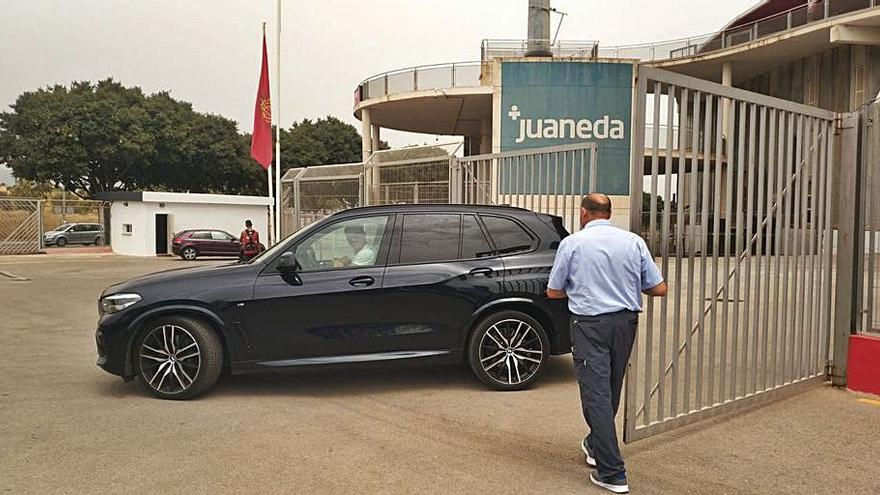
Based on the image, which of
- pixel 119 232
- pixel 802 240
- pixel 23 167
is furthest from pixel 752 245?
pixel 23 167

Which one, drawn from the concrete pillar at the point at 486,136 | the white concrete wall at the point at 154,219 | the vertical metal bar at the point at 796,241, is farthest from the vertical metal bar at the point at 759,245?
the white concrete wall at the point at 154,219

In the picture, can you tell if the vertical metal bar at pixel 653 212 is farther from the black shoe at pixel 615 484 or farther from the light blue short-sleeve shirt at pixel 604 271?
the black shoe at pixel 615 484

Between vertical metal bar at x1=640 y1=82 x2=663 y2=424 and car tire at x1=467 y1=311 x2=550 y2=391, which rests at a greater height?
vertical metal bar at x1=640 y1=82 x2=663 y2=424

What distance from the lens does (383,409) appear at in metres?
5.55

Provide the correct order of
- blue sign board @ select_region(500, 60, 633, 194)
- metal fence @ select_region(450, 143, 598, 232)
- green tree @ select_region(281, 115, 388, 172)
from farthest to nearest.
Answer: green tree @ select_region(281, 115, 388, 172) < blue sign board @ select_region(500, 60, 633, 194) < metal fence @ select_region(450, 143, 598, 232)

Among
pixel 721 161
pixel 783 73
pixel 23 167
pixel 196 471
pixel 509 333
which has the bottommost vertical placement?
pixel 196 471

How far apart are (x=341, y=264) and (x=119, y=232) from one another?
29.8 meters

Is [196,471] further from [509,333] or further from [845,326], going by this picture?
[845,326]

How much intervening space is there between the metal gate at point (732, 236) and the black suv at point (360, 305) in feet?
4.33

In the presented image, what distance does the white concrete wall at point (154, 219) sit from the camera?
3103 cm

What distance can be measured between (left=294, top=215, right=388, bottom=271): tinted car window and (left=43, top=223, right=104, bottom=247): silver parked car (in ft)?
107

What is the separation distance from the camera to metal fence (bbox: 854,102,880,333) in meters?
5.82

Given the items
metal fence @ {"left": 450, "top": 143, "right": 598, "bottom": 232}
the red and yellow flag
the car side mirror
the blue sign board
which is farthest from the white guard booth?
the car side mirror

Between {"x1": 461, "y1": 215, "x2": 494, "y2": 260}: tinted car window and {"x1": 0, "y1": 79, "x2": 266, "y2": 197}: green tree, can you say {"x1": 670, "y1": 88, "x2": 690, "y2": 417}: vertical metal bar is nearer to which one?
{"x1": 461, "y1": 215, "x2": 494, "y2": 260}: tinted car window
